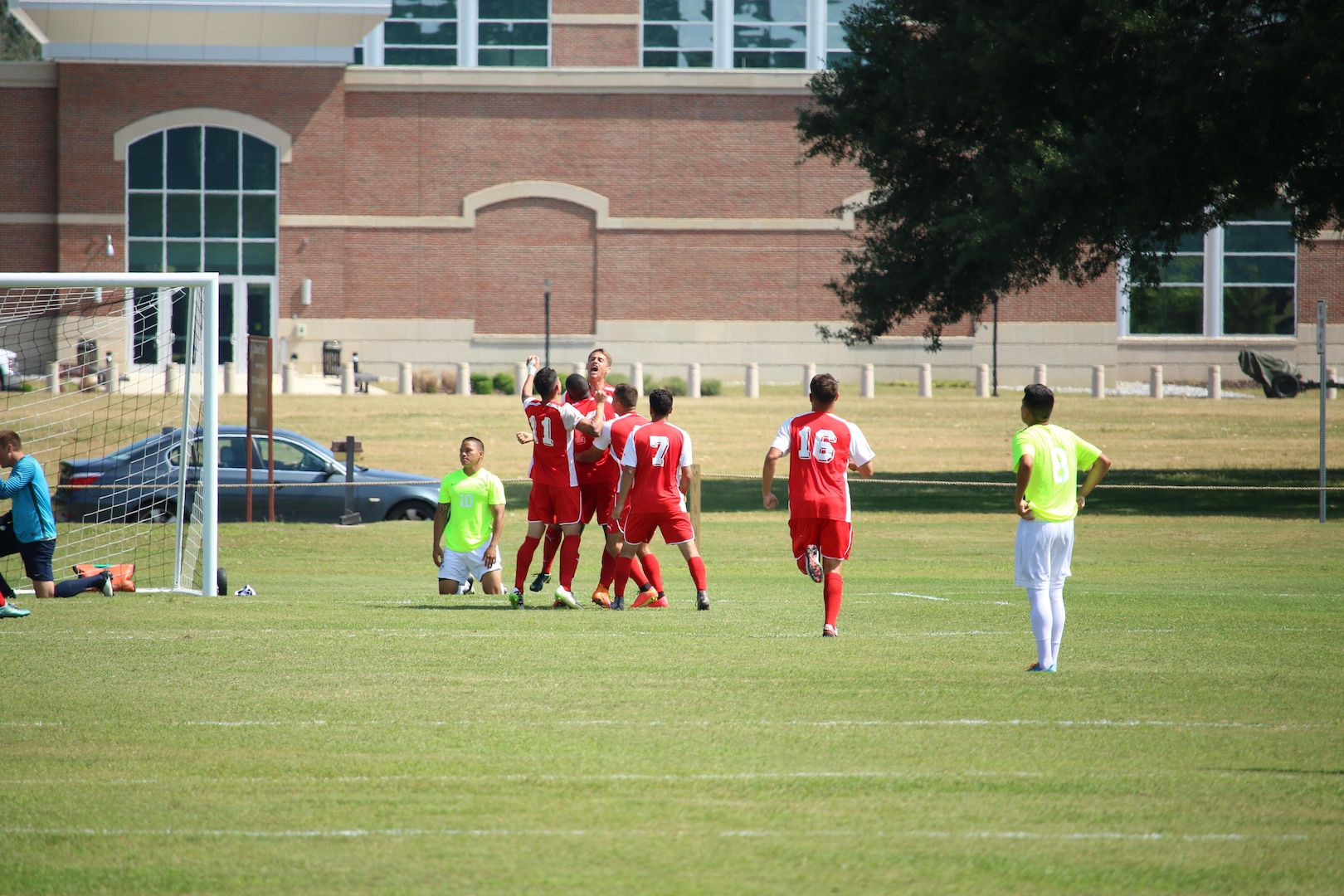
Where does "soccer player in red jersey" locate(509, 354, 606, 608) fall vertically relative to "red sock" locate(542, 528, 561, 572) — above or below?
above

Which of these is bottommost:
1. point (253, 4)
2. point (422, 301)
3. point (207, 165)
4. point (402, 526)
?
point (402, 526)

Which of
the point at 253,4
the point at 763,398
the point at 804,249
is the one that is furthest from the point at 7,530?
the point at 804,249

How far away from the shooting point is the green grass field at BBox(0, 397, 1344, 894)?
4957mm

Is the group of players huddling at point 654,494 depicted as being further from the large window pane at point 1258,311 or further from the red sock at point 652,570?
the large window pane at point 1258,311

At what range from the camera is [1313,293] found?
59.0 meters

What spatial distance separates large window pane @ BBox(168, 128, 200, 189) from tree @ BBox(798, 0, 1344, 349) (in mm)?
32097

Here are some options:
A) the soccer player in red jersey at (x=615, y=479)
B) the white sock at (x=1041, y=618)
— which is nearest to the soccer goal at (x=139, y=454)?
Result: the soccer player in red jersey at (x=615, y=479)

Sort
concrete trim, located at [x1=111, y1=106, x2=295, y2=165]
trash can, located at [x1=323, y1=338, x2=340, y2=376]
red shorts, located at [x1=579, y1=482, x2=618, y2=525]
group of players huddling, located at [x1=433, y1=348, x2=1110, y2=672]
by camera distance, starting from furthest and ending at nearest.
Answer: trash can, located at [x1=323, y1=338, x2=340, y2=376], concrete trim, located at [x1=111, y1=106, x2=295, y2=165], red shorts, located at [x1=579, y1=482, x2=618, y2=525], group of players huddling, located at [x1=433, y1=348, x2=1110, y2=672]

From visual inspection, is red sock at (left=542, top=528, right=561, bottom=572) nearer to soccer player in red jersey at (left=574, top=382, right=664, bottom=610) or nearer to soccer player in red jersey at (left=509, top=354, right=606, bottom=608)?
soccer player in red jersey at (left=509, top=354, right=606, bottom=608)

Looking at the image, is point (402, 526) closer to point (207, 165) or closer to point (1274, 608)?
point (1274, 608)

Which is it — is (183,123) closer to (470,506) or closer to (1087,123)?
(1087,123)

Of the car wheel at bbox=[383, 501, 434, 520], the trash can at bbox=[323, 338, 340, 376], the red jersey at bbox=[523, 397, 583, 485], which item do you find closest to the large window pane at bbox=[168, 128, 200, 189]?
the trash can at bbox=[323, 338, 340, 376]

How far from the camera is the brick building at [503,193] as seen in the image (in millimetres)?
52781

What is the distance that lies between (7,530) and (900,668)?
25.9 ft
